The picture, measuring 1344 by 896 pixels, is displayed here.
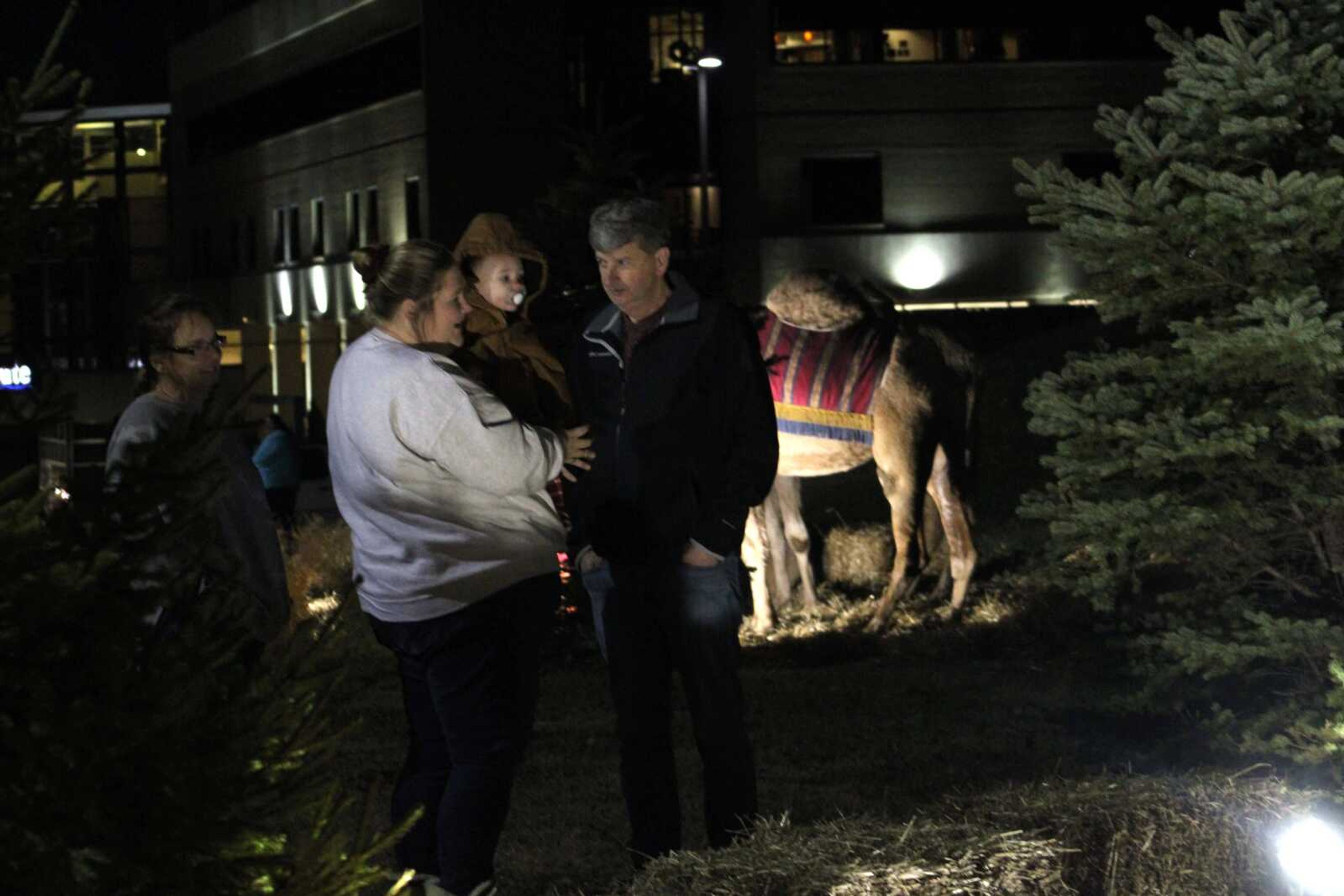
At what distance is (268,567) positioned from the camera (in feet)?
17.2

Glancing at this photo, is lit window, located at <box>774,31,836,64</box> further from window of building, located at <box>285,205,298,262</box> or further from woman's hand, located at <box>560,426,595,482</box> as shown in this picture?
woman's hand, located at <box>560,426,595,482</box>

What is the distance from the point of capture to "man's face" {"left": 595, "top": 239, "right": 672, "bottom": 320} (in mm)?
5402

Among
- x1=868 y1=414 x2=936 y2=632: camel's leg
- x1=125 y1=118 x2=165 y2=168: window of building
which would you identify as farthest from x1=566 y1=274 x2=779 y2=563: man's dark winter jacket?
x1=125 y1=118 x2=165 y2=168: window of building

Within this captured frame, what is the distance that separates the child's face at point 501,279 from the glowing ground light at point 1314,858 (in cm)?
252

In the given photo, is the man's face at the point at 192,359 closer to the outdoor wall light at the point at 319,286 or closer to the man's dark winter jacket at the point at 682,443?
the man's dark winter jacket at the point at 682,443

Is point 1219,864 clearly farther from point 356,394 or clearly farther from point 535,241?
point 535,241

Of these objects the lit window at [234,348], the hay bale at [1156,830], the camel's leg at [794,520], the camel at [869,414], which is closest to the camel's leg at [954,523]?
the camel at [869,414]

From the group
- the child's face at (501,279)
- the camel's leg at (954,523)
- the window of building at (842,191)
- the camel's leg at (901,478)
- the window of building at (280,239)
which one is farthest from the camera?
the window of building at (280,239)

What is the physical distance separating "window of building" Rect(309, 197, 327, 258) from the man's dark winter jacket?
43.2 m

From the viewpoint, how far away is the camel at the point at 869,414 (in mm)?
11266

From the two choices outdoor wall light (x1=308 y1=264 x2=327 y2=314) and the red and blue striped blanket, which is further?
outdoor wall light (x1=308 y1=264 x2=327 y2=314)

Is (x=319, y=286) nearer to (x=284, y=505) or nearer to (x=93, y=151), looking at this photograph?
(x=284, y=505)

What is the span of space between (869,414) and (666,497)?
20.4 ft

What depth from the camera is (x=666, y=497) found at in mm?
5332
